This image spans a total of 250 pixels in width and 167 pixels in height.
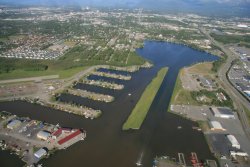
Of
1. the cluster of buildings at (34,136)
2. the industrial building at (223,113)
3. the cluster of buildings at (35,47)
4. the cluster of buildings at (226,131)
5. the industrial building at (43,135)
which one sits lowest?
the cluster of buildings at (34,136)

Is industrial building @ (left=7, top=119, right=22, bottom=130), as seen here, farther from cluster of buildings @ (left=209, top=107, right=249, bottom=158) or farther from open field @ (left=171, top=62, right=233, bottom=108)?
cluster of buildings @ (left=209, top=107, right=249, bottom=158)

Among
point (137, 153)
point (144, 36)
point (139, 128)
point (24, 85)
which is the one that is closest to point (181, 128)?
point (139, 128)

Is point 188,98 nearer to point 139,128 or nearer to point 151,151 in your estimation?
point 139,128

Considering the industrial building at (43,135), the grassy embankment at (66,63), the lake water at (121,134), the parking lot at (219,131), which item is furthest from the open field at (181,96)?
the industrial building at (43,135)

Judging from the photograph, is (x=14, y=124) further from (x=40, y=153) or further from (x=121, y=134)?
(x=121, y=134)

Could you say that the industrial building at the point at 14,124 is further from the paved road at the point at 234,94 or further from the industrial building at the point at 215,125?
the paved road at the point at 234,94

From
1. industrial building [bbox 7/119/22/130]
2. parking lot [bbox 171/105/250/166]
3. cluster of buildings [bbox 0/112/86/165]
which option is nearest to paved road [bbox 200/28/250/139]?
parking lot [bbox 171/105/250/166]
